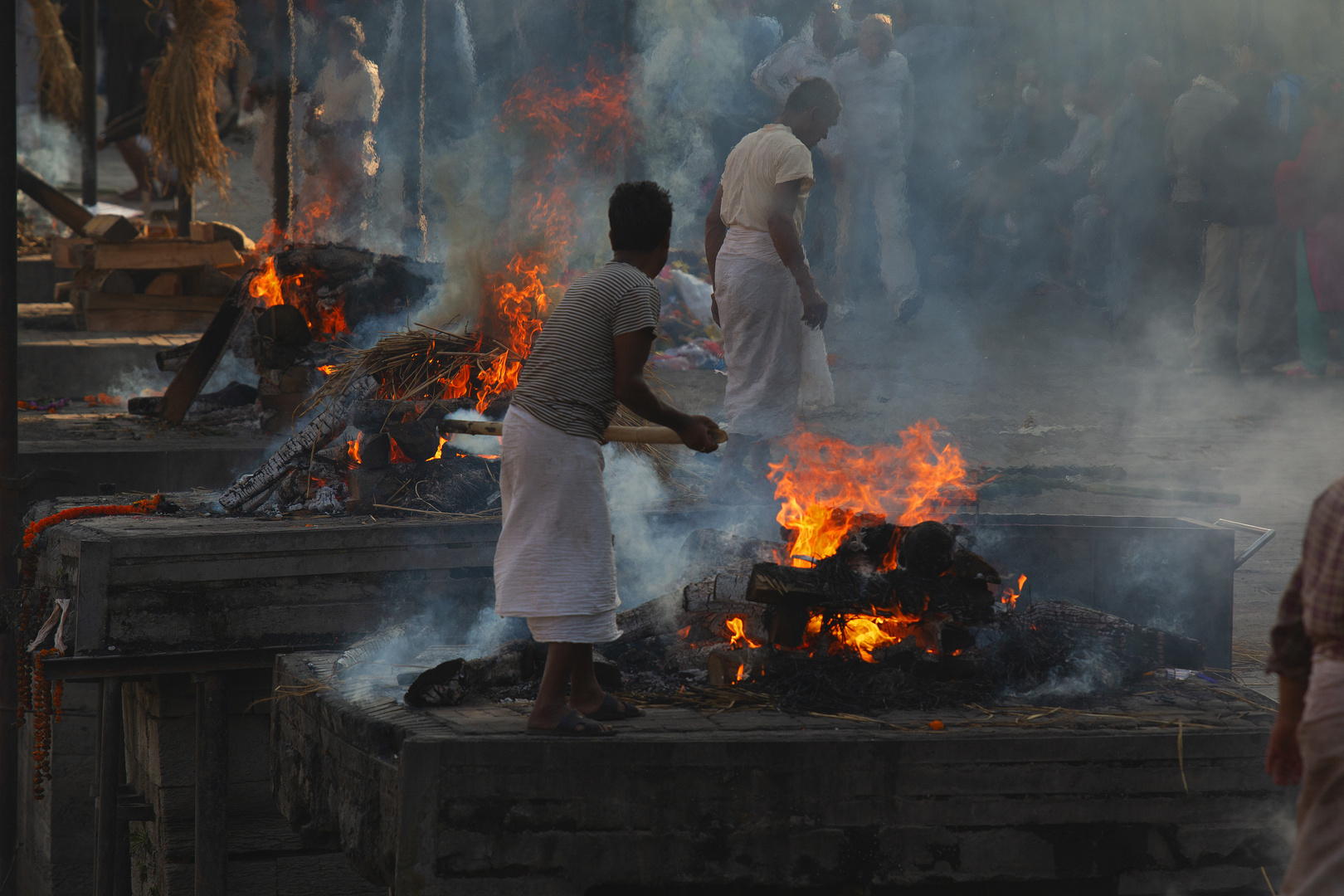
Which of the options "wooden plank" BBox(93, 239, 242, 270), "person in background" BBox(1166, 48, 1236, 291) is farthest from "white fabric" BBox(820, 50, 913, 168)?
"wooden plank" BBox(93, 239, 242, 270)

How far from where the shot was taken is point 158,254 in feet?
40.9

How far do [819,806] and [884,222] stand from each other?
28.9 feet

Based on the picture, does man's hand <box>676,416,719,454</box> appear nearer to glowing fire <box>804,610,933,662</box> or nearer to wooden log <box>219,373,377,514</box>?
glowing fire <box>804,610,933,662</box>

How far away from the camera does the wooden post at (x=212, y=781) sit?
5434 millimetres

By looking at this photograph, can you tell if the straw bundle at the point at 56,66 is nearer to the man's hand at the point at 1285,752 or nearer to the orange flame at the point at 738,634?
the orange flame at the point at 738,634

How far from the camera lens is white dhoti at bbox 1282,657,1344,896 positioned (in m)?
2.83

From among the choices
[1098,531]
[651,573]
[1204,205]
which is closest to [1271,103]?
[1204,205]

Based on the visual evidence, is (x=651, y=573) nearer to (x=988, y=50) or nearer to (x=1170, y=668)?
(x=1170, y=668)

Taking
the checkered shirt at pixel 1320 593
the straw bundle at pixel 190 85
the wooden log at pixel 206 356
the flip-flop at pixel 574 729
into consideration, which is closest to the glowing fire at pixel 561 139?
the wooden log at pixel 206 356

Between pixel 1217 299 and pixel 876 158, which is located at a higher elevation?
pixel 876 158

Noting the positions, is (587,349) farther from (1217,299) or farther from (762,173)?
(1217,299)

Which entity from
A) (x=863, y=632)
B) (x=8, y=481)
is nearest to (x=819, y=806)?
(x=863, y=632)

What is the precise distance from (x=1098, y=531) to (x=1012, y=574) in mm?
415

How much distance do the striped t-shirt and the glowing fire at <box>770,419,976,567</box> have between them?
1.83 m
